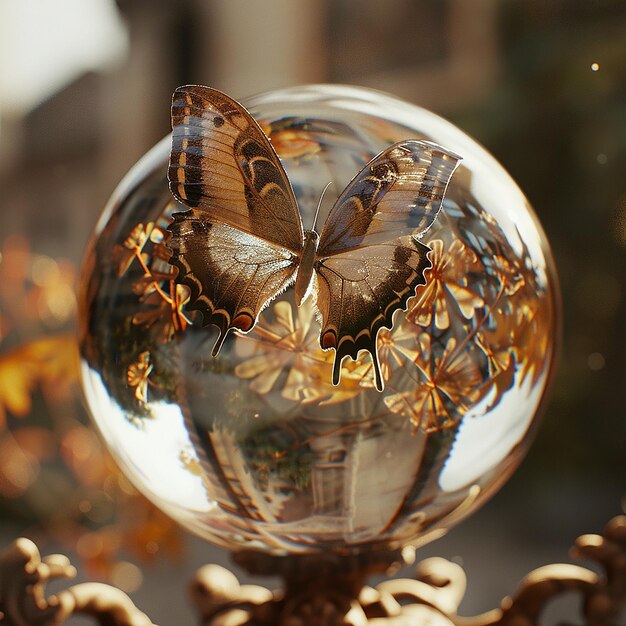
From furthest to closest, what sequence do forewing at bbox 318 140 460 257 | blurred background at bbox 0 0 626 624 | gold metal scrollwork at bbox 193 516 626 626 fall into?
blurred background at bbox 0 0 626 624
gold metal scrollwork at bbox 193 516 626 626
forewing at bbox 318 140 460 257

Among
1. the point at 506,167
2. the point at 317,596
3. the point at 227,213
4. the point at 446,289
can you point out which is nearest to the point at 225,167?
the point at 227,213

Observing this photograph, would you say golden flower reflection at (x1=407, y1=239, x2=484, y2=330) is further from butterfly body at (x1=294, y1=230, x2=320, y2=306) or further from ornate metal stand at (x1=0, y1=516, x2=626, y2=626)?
ornate metal stand at (x1=0, y1=516, x2=626, y2=626)

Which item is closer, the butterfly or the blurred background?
the butterfly

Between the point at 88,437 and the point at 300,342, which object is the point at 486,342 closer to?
the point at 300,342

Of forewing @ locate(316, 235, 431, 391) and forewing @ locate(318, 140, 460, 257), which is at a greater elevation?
forewing @ locate(318, 140, 460, 257)

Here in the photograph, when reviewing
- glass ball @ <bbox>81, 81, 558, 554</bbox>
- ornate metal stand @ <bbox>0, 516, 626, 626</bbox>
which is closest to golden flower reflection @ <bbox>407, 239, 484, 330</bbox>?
glass ball @ <bbox>81, 81, 558, 554</bbox>

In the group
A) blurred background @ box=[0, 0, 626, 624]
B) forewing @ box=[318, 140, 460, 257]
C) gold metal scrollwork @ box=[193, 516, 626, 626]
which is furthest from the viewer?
blurred background @ box=[0, 0, 626, 624]

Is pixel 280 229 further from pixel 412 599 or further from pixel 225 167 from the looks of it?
pixel 412 599

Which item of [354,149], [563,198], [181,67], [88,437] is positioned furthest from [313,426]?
[181,67]

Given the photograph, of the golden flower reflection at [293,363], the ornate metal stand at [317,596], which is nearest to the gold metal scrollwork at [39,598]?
the ornate metal stand at [317,596]

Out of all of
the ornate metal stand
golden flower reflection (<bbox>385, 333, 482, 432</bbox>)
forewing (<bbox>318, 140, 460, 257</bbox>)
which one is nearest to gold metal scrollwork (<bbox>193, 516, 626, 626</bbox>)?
the ornate metal stand
